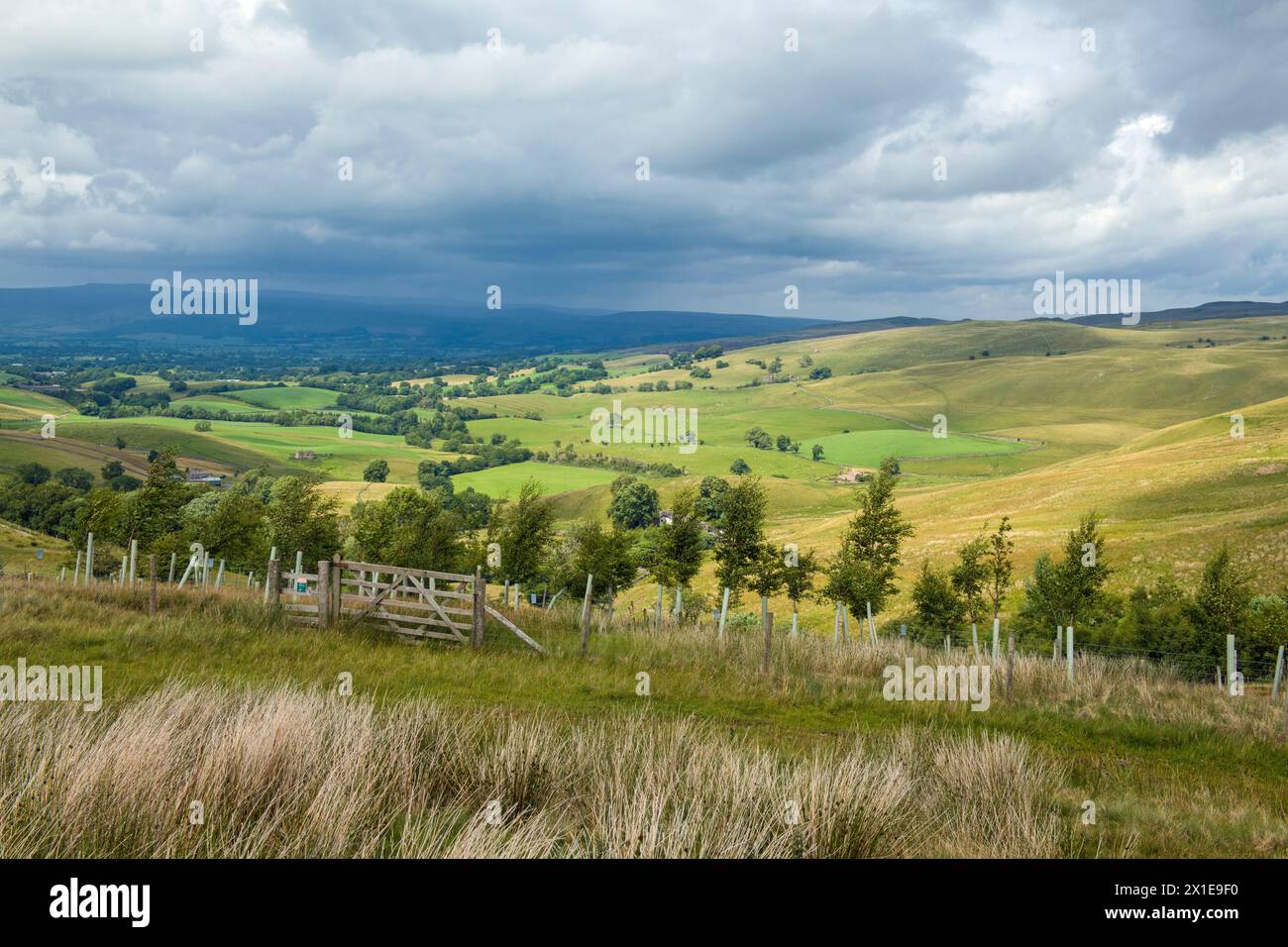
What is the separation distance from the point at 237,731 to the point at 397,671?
8.49m

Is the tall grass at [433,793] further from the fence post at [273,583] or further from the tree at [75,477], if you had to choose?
the tree at [75,477]

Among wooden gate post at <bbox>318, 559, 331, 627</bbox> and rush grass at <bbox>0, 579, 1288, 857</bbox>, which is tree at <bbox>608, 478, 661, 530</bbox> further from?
rush grass at <bbox>0, 579, 1288, 857</bbox>

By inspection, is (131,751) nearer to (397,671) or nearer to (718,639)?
(397,671)

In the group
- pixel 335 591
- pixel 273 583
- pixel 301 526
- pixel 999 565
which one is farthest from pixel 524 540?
pixel 999 565

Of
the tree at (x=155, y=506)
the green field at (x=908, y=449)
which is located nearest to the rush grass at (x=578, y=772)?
the tree at (x=155, y=506)

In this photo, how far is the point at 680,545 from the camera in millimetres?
40000

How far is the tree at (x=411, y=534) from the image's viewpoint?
46.7m

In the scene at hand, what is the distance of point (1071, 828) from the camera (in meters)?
7.29

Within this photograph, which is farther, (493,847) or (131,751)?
(131,751)

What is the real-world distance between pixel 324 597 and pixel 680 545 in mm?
22790

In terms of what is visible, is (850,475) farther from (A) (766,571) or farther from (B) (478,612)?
(B) (478,612)

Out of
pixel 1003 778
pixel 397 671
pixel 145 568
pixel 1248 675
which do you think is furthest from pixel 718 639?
pixel 145 568
